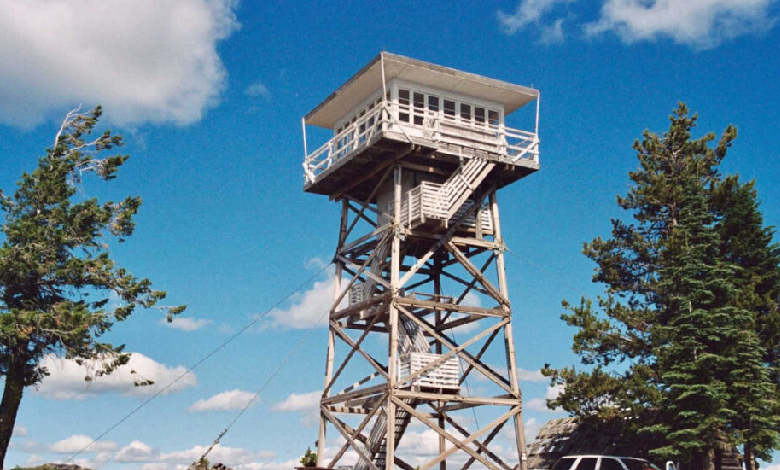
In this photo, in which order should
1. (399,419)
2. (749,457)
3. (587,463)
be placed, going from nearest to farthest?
(587,463) → (399,419) → (749,457)

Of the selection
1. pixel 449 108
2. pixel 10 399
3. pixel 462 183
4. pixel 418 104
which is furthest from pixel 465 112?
pixel 10 399

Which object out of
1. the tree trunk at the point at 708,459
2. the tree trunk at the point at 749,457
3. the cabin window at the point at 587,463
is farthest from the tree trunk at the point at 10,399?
the tree trunk at the point at 749,457

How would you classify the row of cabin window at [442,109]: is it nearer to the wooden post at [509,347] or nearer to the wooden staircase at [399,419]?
the wooden post at [509,347]

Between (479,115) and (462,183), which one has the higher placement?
(479,115)

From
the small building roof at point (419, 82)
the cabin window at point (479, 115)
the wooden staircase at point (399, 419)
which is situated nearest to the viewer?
the wooden staircase at point (399, 419)

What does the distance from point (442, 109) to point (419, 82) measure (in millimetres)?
1362

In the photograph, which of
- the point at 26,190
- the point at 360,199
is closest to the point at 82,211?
the point at 26,190

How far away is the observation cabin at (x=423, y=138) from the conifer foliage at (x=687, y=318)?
25.3 feet

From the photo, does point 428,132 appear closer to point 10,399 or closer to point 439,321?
point 439,321

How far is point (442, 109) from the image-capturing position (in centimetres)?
3212

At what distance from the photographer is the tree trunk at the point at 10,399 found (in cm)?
2936

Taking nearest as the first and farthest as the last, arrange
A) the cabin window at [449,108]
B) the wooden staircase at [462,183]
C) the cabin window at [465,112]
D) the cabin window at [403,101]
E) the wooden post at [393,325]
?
the wooden post at [393,325] < the wooden staircase at [462,183] < the cabin window at [403,101] < the cabin window at [449,108] < the cabin window at [465,112]

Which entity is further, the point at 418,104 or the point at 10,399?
the point at 418,104

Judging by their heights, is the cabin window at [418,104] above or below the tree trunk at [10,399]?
above
